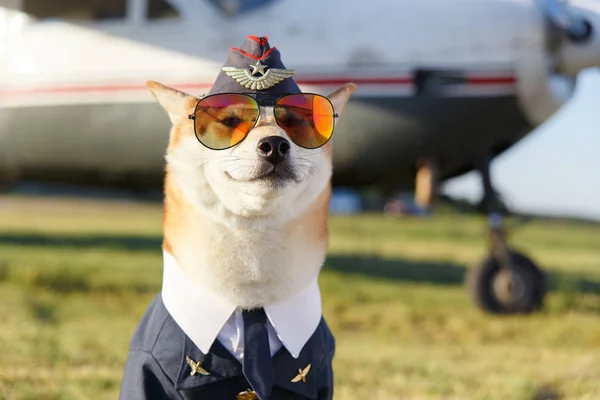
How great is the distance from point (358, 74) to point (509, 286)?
1.73m

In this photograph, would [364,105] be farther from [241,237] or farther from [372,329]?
[241,237]

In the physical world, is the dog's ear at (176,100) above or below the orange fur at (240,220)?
above

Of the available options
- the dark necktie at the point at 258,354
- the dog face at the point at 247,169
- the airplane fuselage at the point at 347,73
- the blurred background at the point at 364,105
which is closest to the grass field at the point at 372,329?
the blurred background at the point at 364,105

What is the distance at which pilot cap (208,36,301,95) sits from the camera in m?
1.50

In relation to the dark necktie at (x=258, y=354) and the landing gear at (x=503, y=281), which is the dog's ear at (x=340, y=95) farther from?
the landing gear at (x=503, y=281)

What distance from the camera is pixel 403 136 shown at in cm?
438

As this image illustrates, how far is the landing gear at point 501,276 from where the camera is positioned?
466 cm

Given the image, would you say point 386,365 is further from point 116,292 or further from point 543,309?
point 116,292

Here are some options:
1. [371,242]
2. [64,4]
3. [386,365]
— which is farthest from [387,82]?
[371,242]

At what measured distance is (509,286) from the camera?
Result: 15.3ft

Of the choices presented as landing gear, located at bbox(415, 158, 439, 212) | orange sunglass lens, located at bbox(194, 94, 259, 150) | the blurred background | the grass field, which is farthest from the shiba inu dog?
landing gear, located at bbox(415, 158, 439, 212)

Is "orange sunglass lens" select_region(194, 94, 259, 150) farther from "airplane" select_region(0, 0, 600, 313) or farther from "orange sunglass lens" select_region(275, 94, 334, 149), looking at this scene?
"airplane" select_region(0, 0, 600, 313)

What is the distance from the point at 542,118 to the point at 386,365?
2.11 meters

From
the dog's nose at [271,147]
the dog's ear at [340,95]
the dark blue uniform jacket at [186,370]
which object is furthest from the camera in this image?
the dog's ear at [340,95]
